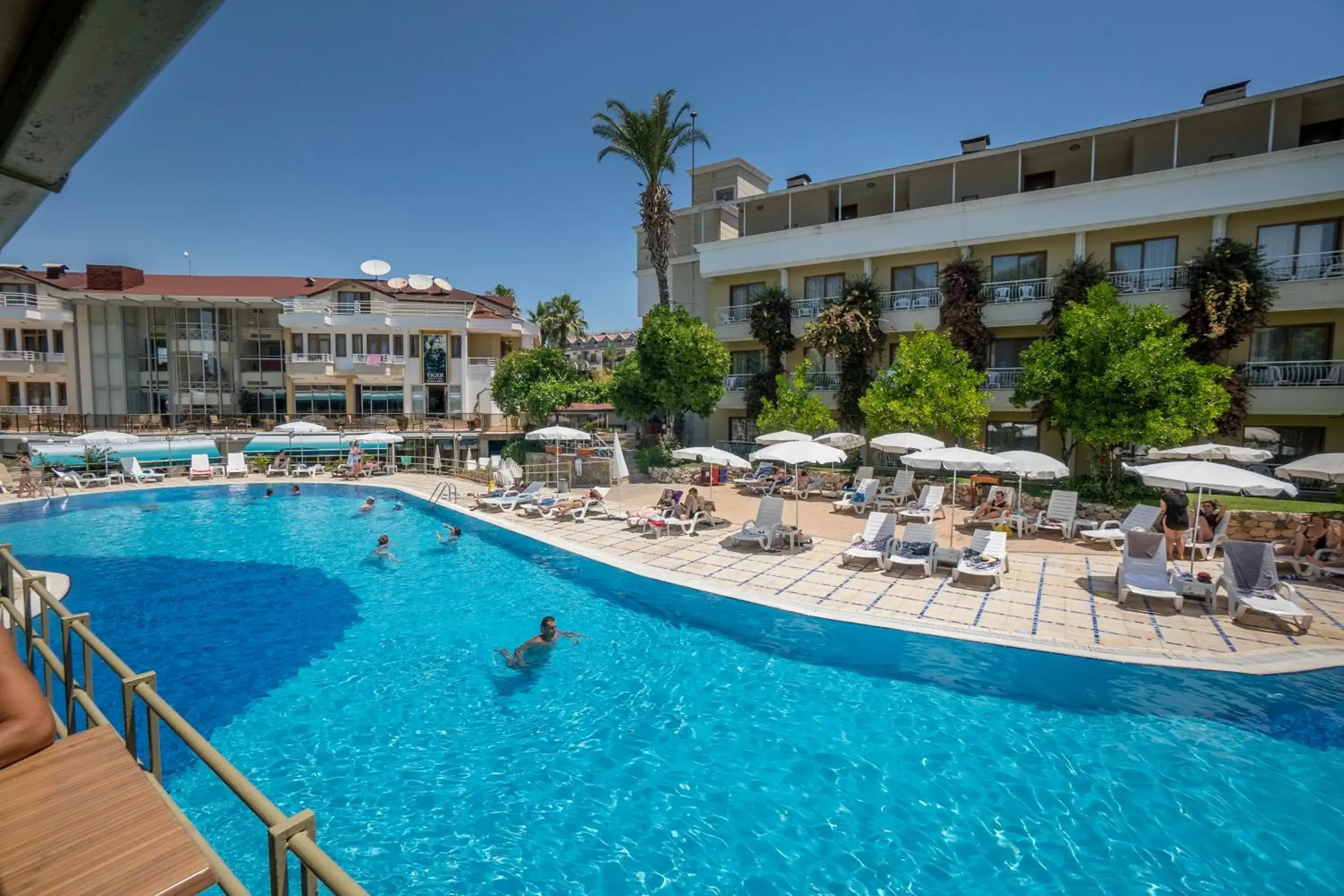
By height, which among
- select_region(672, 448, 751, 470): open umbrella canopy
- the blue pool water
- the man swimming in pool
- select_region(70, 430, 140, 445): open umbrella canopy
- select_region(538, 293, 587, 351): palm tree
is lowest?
the blue pool water

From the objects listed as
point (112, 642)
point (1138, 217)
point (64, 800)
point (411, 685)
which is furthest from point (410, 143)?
point (1138, 217)

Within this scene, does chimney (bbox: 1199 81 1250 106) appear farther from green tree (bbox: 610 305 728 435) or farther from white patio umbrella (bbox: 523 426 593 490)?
white patio umbrella (bbox: 523 426 593 490)

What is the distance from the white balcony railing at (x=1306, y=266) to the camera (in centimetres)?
2112

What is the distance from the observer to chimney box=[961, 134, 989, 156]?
1099 inches

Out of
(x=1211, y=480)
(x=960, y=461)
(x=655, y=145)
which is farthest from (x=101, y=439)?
(x=1211, y=480)

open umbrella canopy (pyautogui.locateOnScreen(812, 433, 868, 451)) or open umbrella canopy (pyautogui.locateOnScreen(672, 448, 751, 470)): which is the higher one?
open umbrella canopy (pyautogui.locateOnScreen(812, 433, 868, 451))

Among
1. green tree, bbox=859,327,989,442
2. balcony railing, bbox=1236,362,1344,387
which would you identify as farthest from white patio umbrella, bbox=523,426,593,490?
balcony railing, bbox=1236,362,1344,387

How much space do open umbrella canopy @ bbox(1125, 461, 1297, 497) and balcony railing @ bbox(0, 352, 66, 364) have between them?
5647 centimetres

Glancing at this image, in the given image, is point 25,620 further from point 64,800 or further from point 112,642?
point 112,642

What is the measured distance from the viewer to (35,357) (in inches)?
1566

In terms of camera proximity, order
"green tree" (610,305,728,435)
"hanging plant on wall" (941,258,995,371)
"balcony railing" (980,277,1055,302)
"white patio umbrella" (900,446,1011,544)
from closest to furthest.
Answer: "white patio umbrella" (900,446,1011,544) < "balcony railing" (980,277,1055,302) < "hanging plant on wall" (941,258,995,371) < "green tree" (610,305,728,435)

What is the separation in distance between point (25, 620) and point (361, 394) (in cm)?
4246

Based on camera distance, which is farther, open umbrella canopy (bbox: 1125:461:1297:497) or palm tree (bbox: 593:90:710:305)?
palm tree (bbox: 593:90:710:305)

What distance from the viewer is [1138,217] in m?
23.4
